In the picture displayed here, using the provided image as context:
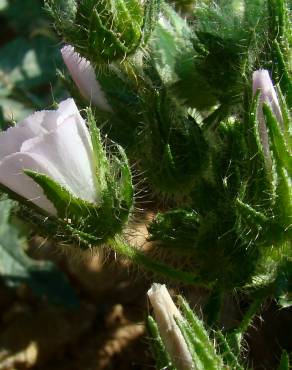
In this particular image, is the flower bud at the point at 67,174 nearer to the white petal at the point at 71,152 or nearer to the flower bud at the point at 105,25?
the white petal at the point at 71,152

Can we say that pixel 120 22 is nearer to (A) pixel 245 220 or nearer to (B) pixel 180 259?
(A) pixel 245 220

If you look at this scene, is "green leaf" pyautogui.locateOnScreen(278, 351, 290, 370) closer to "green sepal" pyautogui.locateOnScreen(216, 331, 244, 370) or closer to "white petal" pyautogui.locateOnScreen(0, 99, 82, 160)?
"green sepal" pyautogui.locateOnScreen(216, 331, 244, 370)

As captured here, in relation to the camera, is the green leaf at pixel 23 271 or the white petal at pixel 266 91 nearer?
the white petal at pixel 266 91

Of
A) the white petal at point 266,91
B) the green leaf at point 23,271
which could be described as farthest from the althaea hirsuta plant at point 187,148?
the green leaf at point 23,271

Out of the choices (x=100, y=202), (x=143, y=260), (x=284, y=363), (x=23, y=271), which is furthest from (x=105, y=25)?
(x=23, y=271)

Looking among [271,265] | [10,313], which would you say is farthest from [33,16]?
[271,265]
